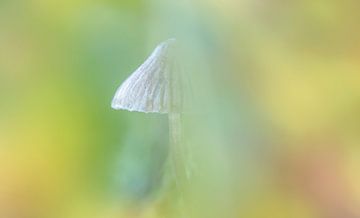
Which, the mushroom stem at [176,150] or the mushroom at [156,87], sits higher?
the mushroom at [156,87]

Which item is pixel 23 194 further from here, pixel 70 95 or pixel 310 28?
pixel 310 28

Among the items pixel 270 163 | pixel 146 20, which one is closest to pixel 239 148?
pixel 270 163

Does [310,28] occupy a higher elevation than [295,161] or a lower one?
higher

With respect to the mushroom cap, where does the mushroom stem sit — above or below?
below
